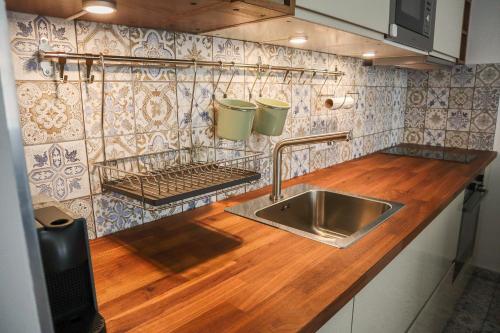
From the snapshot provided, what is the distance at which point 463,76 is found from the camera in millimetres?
2371

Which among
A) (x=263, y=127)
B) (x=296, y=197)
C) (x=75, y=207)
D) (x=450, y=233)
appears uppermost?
(x=263, y=127)

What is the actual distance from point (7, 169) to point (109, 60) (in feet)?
2.19

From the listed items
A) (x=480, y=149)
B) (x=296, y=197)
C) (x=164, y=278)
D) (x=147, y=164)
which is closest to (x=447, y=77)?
(x=480, y=149)

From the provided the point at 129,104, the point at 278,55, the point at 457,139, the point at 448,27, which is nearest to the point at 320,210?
the point at 278,55

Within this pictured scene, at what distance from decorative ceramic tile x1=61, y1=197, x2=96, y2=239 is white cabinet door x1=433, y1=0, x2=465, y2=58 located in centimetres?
182

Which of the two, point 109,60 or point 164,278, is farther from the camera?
point 109,60

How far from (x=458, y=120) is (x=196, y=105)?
207 centimetres

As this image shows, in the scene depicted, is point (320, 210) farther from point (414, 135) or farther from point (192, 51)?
point (414, 135)

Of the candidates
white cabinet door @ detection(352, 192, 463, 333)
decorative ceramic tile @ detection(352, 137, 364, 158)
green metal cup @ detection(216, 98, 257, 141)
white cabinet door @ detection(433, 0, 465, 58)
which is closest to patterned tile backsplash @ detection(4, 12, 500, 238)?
green metal cup @ detection(216, 98, 257, 141)

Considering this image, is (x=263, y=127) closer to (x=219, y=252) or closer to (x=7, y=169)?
(x=219, y=252)

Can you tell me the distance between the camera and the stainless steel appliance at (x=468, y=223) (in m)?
1.83

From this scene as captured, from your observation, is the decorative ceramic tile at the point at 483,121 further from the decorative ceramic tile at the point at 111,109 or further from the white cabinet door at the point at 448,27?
the decorative ceramic tile at the point at 111,109

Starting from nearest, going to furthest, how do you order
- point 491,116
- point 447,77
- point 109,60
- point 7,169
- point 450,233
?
point 7,169 < point 109,60 < point 450,233 < point 491,116 < point 447,77

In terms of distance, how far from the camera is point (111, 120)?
97cm
